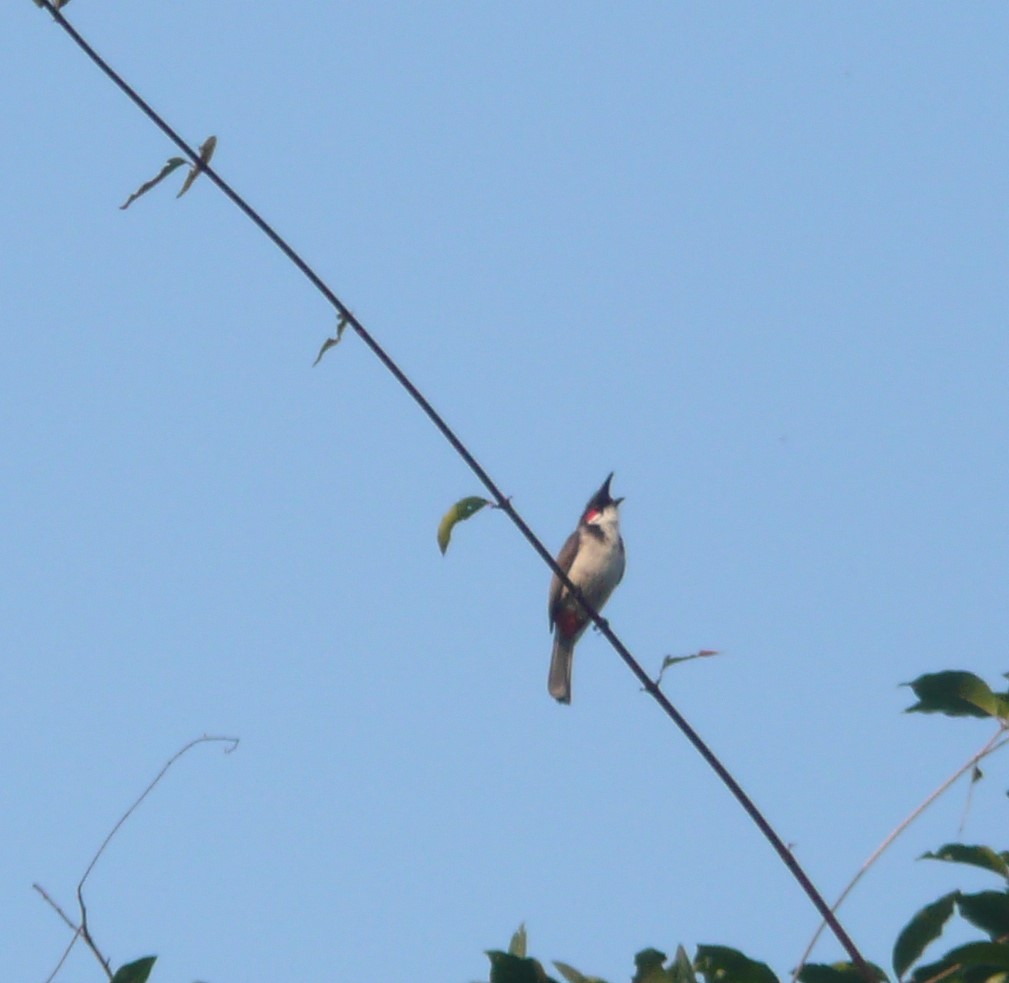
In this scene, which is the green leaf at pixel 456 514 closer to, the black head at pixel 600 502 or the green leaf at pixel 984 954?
the green leaf at pixel 984 954

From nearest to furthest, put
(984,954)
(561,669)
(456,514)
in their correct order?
1. (984,954)
2. (456,514)
3. (561,669)

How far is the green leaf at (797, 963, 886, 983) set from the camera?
2479 millimetres

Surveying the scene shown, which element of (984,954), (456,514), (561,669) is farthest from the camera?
(561,669)

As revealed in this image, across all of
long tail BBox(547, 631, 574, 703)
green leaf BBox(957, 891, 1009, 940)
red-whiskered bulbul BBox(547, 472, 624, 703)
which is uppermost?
red-whiskered bulbul BBox(547, 472, 624, 703)

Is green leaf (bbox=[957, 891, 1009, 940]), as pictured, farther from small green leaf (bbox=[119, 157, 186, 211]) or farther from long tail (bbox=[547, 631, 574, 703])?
long tail (bbox=[547, 631, 574, 703])

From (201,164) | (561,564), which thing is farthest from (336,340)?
(561,564)

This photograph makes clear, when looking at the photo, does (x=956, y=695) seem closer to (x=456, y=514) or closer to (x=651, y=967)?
(x=651, y=967)

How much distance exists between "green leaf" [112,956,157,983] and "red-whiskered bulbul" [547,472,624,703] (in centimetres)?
711

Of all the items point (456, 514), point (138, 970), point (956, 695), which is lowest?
point (138, 970)

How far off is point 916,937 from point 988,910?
0.45ft

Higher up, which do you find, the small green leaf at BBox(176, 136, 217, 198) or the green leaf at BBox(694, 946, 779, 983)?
A: the small green leaf at BBox(176, 136, 217, 198)

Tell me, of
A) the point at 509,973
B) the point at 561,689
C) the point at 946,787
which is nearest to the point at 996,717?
the point at 946,787

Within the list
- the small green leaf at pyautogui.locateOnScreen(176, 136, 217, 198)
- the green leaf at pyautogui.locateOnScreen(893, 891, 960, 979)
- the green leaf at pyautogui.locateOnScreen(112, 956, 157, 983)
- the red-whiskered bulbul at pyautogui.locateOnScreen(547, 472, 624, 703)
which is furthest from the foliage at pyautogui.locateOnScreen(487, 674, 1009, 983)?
the red-whiskered bulbul at pyautogui.locateOnScreen(547, 472, 624, 703)

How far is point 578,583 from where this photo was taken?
9.94m
